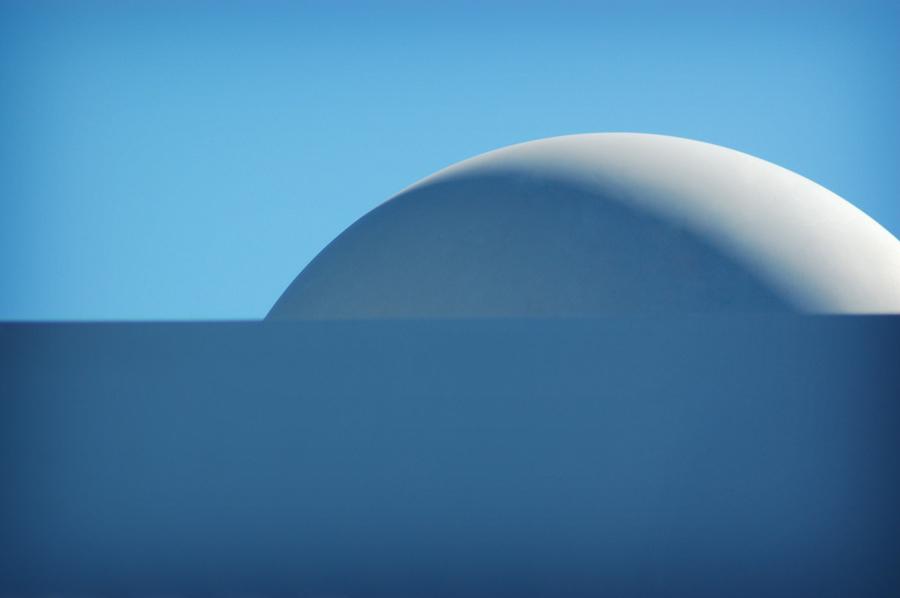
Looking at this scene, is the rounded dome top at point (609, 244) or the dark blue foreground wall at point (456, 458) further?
the rounded dome top at point (609, 244)

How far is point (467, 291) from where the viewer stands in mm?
8641

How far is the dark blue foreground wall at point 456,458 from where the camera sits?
559cm

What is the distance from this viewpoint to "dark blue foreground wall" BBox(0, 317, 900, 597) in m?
5.59

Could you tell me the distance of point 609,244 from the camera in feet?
28.3

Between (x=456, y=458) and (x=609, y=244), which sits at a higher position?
(x=609, y=244)

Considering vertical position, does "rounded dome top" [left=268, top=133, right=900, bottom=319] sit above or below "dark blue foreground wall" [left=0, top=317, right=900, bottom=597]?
above

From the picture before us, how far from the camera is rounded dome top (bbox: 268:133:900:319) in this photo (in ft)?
27.5

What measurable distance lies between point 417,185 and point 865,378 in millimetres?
5919

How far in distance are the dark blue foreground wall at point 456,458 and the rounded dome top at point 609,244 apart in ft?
8.31

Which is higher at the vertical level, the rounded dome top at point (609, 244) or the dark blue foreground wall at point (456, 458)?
the rounded dome top at point (609, 244)

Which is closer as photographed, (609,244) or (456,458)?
(456,458)

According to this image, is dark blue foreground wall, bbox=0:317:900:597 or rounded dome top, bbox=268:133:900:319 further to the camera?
rounded dome top, bbox=268:133:900:319

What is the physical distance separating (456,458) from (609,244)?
11.1 feet

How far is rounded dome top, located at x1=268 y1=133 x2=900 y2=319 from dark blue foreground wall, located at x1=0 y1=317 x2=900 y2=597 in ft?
8.31
